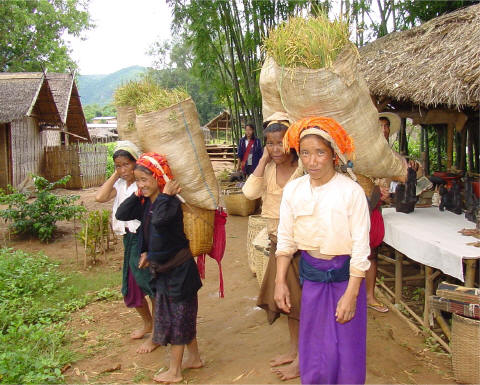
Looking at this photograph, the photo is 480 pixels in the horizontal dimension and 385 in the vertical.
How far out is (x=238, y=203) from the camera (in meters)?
8.29

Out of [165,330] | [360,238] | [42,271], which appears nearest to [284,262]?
[360,238]

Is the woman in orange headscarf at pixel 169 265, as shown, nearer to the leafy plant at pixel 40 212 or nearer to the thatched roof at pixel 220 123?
the leafy plant at pixel 40 212

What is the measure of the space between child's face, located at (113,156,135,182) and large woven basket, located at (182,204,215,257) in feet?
2.05

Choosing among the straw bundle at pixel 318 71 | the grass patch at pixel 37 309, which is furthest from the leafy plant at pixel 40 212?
the straw bundle at pixel 318 71

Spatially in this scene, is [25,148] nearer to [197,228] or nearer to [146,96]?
[146,96]

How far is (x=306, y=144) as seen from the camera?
2.12 meters

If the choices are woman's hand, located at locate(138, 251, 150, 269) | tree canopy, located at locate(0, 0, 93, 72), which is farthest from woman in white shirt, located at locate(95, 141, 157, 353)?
tree canopy, located at locate(0, 0, 93, 72)

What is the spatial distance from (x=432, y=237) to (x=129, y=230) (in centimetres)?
230

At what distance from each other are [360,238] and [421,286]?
316cm

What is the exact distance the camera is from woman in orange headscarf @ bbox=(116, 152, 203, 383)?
9.07 ft

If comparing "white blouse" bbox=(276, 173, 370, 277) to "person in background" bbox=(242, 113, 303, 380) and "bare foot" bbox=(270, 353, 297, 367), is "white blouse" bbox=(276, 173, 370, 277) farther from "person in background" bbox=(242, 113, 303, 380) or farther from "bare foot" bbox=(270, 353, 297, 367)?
"bare foot" bbox=(270, 353, 297, 367)

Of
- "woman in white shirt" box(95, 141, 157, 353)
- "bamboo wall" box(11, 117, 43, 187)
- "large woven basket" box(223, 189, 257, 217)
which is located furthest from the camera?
"bamboo wall" box(11, 117, 43, 187)

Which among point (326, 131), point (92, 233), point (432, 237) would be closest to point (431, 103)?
point (432, 237)

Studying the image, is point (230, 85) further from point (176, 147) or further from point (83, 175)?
point (176, 147)
